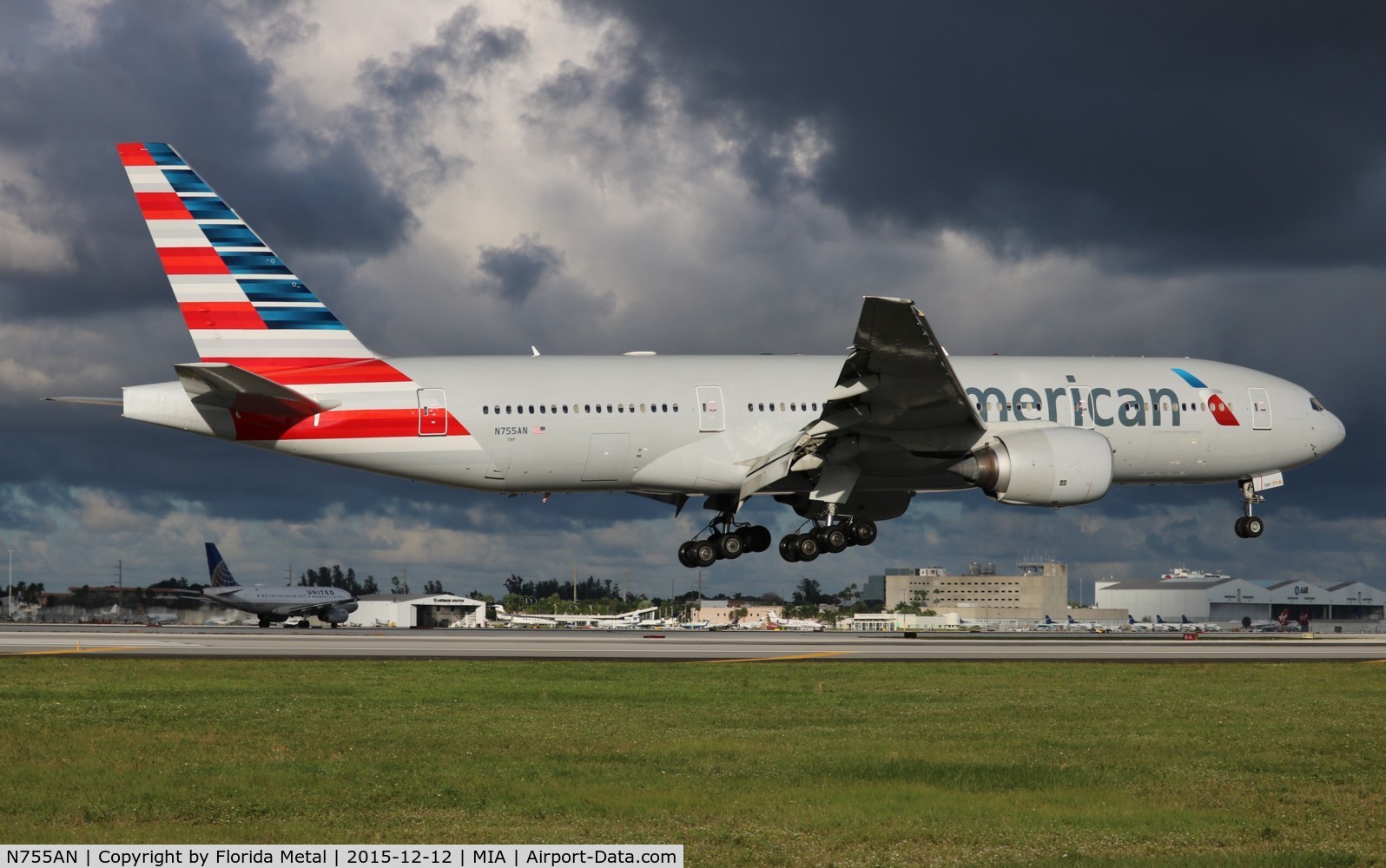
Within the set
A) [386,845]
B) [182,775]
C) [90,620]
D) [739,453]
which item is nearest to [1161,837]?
[386,845]

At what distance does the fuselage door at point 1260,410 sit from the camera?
4081 centimetres

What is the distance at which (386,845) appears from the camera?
34.8 feet

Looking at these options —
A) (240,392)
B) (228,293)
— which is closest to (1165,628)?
(228,293)

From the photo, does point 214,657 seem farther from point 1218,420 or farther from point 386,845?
point 1218,420

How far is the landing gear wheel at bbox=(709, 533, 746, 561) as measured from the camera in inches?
1563

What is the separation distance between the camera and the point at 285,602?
96.2 m

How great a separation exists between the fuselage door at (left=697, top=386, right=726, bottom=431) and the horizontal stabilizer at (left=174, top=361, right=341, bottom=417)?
9338 millimetres

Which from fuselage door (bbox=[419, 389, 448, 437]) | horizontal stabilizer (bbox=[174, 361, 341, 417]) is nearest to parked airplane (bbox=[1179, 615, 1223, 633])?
fuselage door (bbox=[419, 389, 448, 437])

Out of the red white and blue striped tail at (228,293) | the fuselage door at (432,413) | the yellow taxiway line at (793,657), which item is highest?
the red white and blue striped tail at (228,293)

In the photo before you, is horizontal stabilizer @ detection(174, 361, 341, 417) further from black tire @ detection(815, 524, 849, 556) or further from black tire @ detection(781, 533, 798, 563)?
black tire @ detection(815, 524, 849, 556)

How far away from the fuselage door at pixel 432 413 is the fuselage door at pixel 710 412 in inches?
262
